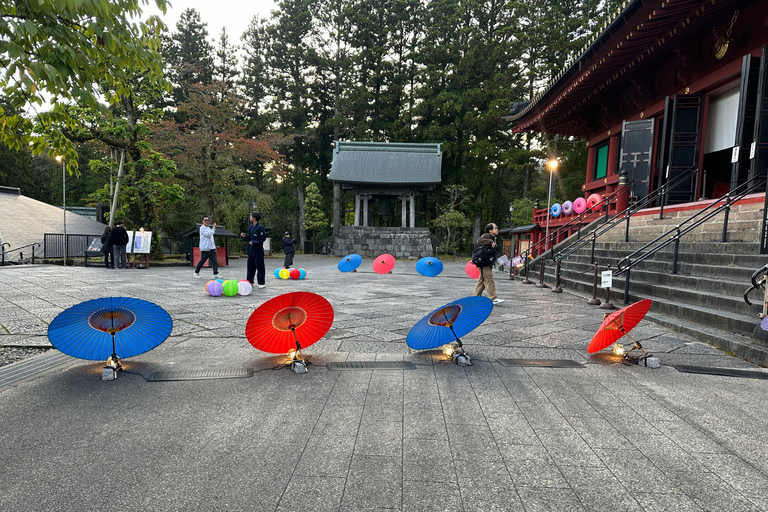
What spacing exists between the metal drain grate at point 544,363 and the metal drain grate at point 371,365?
37.4 inches

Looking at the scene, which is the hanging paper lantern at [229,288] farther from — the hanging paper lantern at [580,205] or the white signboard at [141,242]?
the hanging paper lantern at [580,205]

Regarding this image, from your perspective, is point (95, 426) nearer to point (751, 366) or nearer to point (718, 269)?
point (751, 366)

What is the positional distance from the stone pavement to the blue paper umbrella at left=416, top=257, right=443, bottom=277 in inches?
310

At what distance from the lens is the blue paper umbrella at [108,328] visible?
117 inches

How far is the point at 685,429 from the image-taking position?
2.42 meters

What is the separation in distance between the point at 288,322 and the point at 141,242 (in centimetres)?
1355

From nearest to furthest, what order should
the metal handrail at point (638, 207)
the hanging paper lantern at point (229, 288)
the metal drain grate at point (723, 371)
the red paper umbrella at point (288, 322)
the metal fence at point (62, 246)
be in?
the red paper umbrella at point (288, 322), the metal drain grate at point (723, 371), the hanging paper lantern at point (229, 288), the metal handrail at point (638, 207), the metal fence at point (62, 246)

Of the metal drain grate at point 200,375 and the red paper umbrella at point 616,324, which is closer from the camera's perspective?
the metal drain grate at point 200,375

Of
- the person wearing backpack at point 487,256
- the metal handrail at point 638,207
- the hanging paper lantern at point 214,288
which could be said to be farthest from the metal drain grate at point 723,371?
the hanging paper lantern at point 214,288

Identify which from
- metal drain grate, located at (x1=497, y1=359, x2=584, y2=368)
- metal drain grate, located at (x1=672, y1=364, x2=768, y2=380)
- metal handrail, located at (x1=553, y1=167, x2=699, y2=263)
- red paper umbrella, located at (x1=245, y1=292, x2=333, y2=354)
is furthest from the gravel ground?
metal handrail, located at (x1=553, y1=167, x2=699, y2=263)

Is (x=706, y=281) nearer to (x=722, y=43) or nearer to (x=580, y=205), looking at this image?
(x=722, y=43)

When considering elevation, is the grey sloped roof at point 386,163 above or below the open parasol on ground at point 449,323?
above

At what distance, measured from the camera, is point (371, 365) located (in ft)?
11.8

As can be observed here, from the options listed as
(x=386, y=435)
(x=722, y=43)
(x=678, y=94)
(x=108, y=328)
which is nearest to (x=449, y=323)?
(x=386, y=435)
